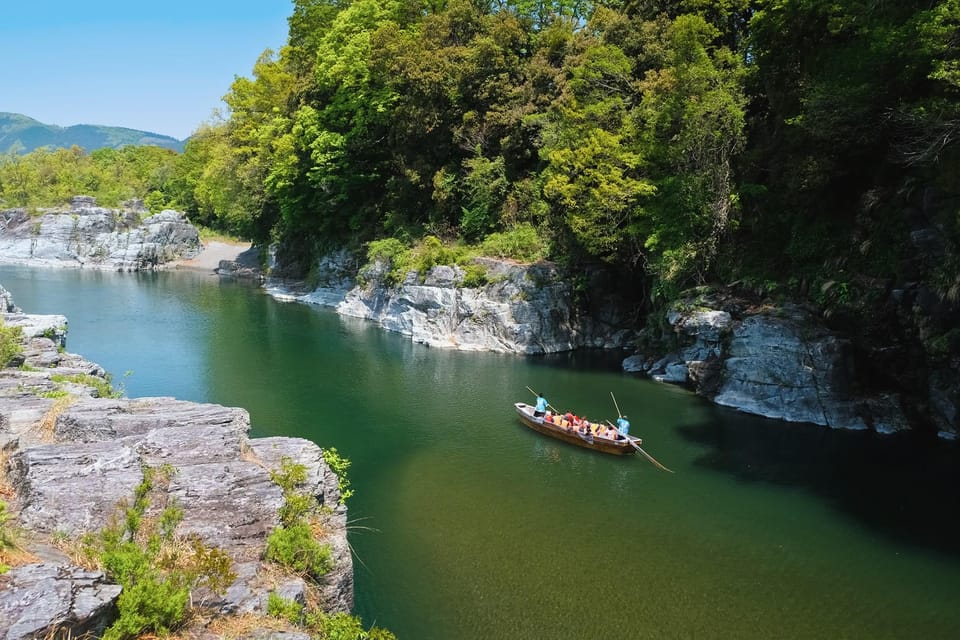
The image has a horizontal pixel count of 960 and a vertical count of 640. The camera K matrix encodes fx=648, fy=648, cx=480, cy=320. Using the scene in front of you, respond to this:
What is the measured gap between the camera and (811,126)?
23.7 m

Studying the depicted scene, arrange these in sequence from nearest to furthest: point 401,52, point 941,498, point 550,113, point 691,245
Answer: point 941,498 → point 691,245 → point 550,113 → point 401,52

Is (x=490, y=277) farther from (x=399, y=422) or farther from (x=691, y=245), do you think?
(x=399, y=422)

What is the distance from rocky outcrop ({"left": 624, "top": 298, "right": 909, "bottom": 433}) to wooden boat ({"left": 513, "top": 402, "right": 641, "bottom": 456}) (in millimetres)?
7581

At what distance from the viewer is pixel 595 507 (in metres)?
18.4

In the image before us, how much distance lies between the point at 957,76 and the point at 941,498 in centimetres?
1200

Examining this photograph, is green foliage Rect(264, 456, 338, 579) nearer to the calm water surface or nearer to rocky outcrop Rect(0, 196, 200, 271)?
the calm water surface

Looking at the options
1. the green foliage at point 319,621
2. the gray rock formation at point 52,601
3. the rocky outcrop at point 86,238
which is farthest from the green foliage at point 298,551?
the rocky outcrop at point 86,238

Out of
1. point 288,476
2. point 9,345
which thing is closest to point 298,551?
point 288,476

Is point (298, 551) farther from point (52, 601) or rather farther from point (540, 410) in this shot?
point (540, 410)

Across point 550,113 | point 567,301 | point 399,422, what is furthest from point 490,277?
point 399,422

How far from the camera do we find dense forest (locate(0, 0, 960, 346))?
2214 cm

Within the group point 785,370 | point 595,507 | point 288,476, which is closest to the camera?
point 288,476

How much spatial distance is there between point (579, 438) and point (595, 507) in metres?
4.69

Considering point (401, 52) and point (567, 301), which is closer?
point (567, 301)
